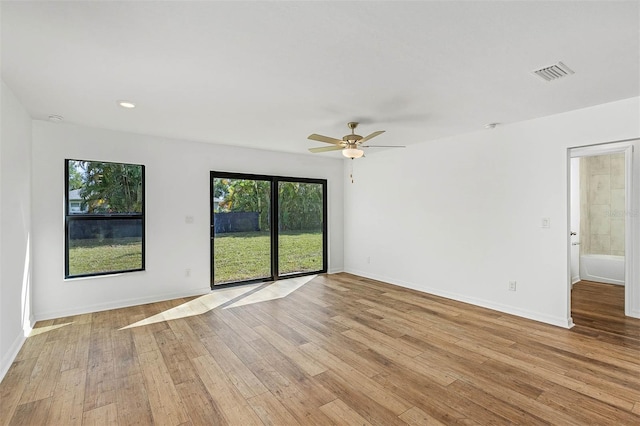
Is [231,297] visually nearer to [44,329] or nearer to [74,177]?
[44,329]

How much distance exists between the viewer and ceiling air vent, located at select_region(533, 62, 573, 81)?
7.99 ft

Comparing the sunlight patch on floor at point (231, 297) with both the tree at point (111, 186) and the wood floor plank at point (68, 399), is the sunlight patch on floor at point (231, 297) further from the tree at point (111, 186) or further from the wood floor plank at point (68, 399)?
the tree at point (111, 186)

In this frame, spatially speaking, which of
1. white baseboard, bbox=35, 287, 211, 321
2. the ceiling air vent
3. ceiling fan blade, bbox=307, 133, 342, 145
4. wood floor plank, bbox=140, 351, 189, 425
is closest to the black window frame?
white baseboard, bbox=35, 287, 211, 321

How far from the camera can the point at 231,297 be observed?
15.9ft

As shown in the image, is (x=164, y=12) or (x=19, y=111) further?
(x=19, y=111)

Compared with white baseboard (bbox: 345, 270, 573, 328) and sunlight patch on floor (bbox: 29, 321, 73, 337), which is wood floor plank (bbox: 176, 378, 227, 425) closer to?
sunlight patch on floor (bbox: 29, 321, 73, 337)

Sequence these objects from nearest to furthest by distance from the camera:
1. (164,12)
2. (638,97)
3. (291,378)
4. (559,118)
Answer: (164,12), (291,378), (638,97), (559,118)

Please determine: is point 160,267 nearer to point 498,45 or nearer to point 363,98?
point 363,98

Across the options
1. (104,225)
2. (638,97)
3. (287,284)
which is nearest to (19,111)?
(104,225)

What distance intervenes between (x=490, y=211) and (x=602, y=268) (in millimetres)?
3126

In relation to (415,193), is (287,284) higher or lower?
lower

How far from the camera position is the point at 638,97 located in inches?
121

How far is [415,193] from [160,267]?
14.1 feet

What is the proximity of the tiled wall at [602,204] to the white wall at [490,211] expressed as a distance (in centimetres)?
248
